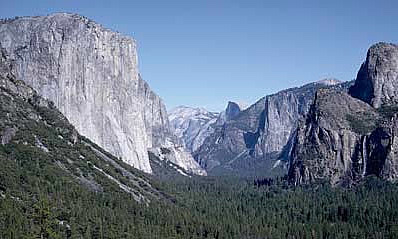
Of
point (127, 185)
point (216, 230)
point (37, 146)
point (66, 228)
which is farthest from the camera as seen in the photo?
point (127, 185)

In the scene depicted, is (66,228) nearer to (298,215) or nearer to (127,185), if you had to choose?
(127,185)

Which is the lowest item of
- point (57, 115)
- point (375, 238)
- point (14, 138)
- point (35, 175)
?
point (375, 238)

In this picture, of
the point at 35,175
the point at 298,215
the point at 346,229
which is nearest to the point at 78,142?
the point at 35,175

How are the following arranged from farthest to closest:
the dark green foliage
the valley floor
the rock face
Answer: the rock face < the dark green foliage < the valley floor

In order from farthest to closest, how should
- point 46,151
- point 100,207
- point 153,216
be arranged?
1. point 46,151
2. point 153,216
3. point 100,207

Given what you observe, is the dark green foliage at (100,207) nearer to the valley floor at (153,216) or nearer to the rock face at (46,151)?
the valley floor at (153,216)

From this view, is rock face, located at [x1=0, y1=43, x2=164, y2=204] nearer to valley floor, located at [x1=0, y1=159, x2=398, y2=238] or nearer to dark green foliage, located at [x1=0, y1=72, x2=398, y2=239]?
dark green foliage, located at [x1=0, y1=72, x2=398, y2=239]

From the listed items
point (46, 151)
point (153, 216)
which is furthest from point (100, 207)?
point (46, 151)

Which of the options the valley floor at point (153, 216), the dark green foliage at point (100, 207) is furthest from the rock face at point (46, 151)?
the valley floor at point (153, 216)

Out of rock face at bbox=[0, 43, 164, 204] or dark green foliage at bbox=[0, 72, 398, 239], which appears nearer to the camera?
dark green foliage at bbox=[0, 72, 398, 239]

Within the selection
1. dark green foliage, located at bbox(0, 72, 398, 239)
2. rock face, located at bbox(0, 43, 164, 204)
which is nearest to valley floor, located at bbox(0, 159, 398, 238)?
dark green foliage, located at bbox(0, 72, 398, 239)

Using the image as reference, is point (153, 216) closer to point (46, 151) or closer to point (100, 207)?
point (100, 207)
